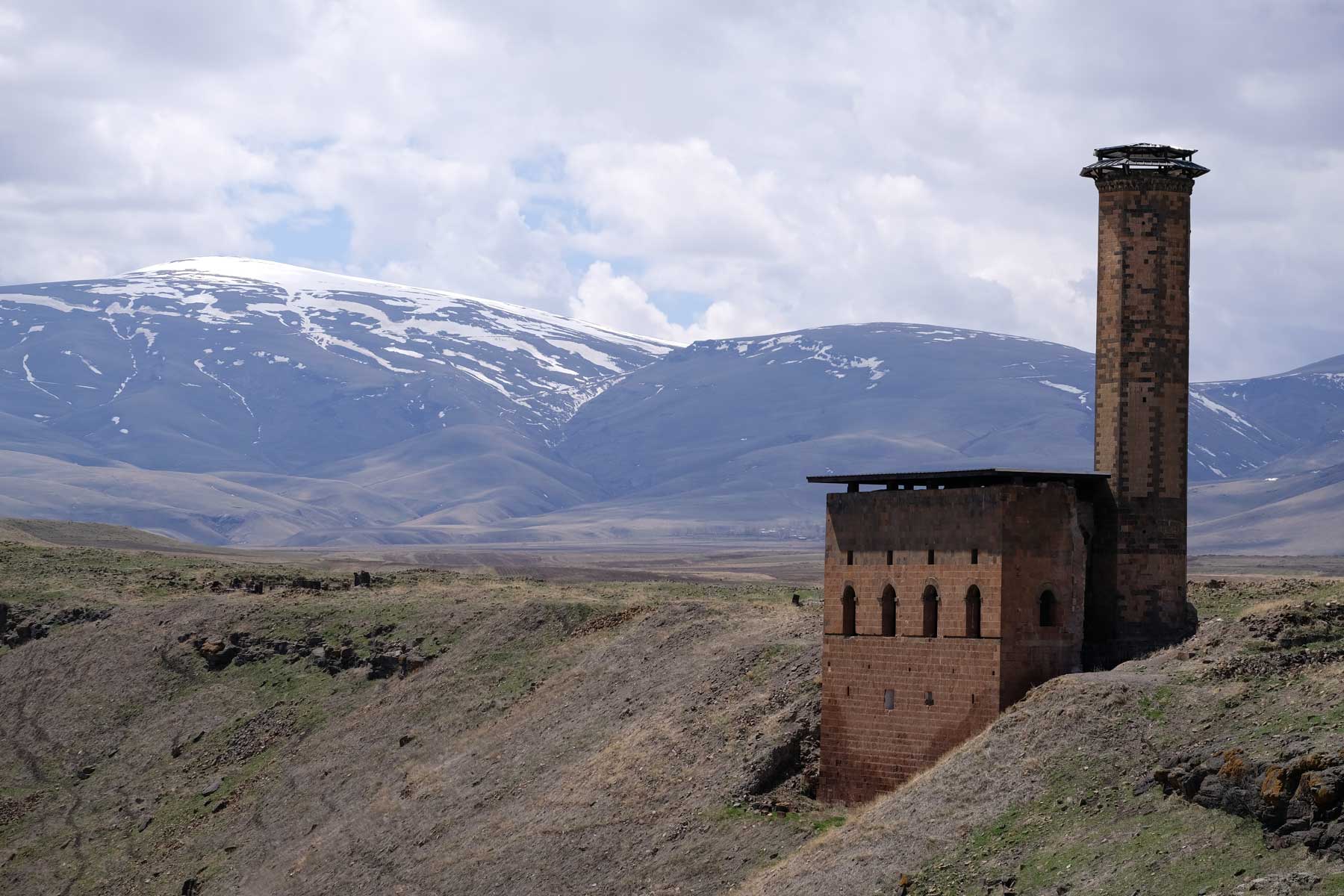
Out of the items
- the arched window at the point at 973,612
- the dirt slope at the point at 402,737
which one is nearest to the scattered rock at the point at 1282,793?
the arched window at the point at 973,612

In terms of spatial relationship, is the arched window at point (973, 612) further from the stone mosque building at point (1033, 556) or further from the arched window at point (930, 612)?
the arched window at point (930, 612)

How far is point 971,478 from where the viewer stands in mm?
40688

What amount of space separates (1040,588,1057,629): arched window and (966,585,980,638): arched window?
1.43 meters

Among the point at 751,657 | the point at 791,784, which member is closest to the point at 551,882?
the point at 791,784

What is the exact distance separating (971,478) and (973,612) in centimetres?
300

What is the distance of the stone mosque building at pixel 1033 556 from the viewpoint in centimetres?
3944

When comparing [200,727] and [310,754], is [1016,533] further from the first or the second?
[200,727]

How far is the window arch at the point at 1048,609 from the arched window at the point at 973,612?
1.43 meters

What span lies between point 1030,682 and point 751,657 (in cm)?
1174

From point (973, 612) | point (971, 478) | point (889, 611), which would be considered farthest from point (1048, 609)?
point (889, 611)

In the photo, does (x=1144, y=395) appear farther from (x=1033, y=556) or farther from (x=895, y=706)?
(x=895, y=706)

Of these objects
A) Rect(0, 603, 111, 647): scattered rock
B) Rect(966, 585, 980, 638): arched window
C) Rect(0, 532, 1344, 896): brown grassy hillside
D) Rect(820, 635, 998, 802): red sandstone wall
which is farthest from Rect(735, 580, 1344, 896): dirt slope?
Rect(0, 603, 111, 647): scattered rock

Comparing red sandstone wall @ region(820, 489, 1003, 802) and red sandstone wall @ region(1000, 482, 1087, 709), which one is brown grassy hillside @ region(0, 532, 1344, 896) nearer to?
red sandstone wall @ region(820, 489, 1003, 802)

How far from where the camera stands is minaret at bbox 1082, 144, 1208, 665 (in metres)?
41.8
